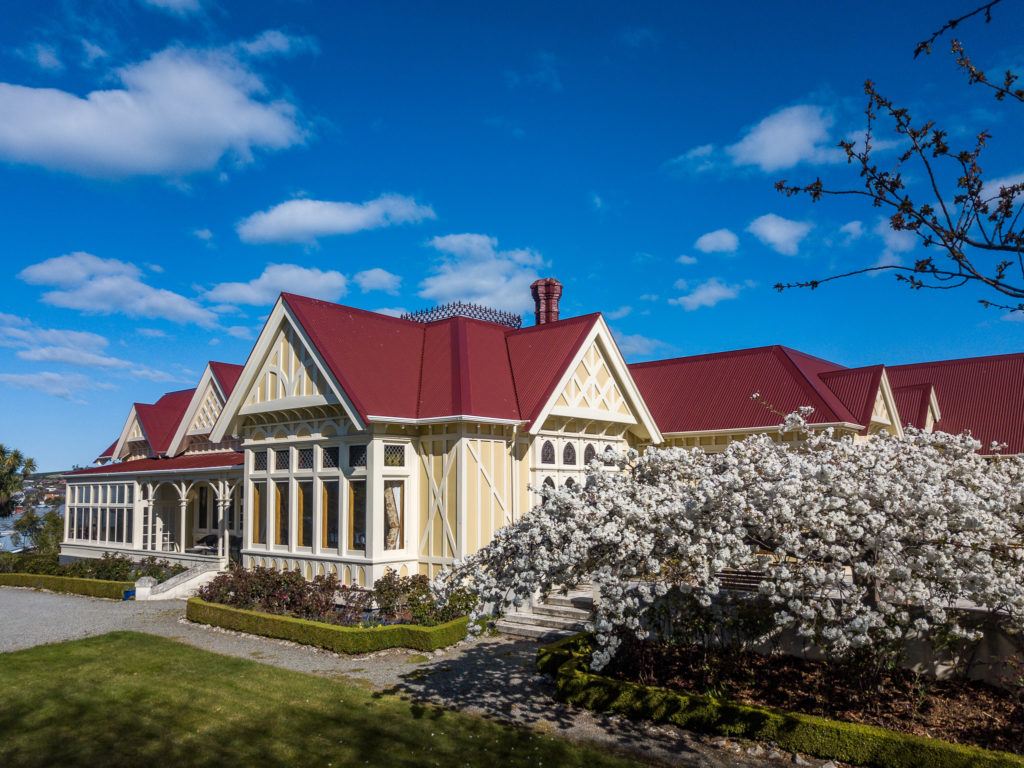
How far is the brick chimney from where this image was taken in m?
25.9

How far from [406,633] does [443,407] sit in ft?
17.9

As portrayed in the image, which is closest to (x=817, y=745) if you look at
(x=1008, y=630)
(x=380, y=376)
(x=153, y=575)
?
(x=1008, y=630)

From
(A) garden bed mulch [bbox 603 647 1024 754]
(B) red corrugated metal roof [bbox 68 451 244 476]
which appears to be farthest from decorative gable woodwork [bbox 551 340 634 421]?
(B) red corrugated metal roof [bbox 68 451 244 476]

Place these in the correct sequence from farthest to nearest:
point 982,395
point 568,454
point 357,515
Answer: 1. point 982,395
2. point 568,454
3. point 357,515

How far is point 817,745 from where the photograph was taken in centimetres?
850

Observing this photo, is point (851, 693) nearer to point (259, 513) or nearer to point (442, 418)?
point (442, 418)

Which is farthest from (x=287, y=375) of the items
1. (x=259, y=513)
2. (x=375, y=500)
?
(x=375, y=500)

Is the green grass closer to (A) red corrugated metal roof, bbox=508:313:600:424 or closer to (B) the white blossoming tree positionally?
(B) the white blossoming tree

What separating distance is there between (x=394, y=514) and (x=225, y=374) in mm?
11722

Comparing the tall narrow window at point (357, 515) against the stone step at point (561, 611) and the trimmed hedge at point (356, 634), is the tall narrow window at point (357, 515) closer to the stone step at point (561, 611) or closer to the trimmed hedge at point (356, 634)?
the trimmed hedge at point (356, 634)

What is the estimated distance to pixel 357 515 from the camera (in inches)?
683

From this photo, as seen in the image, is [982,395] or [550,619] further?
[982,395]

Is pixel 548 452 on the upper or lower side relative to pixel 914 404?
lower

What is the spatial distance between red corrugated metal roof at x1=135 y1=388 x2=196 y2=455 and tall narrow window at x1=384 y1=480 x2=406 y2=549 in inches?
559
